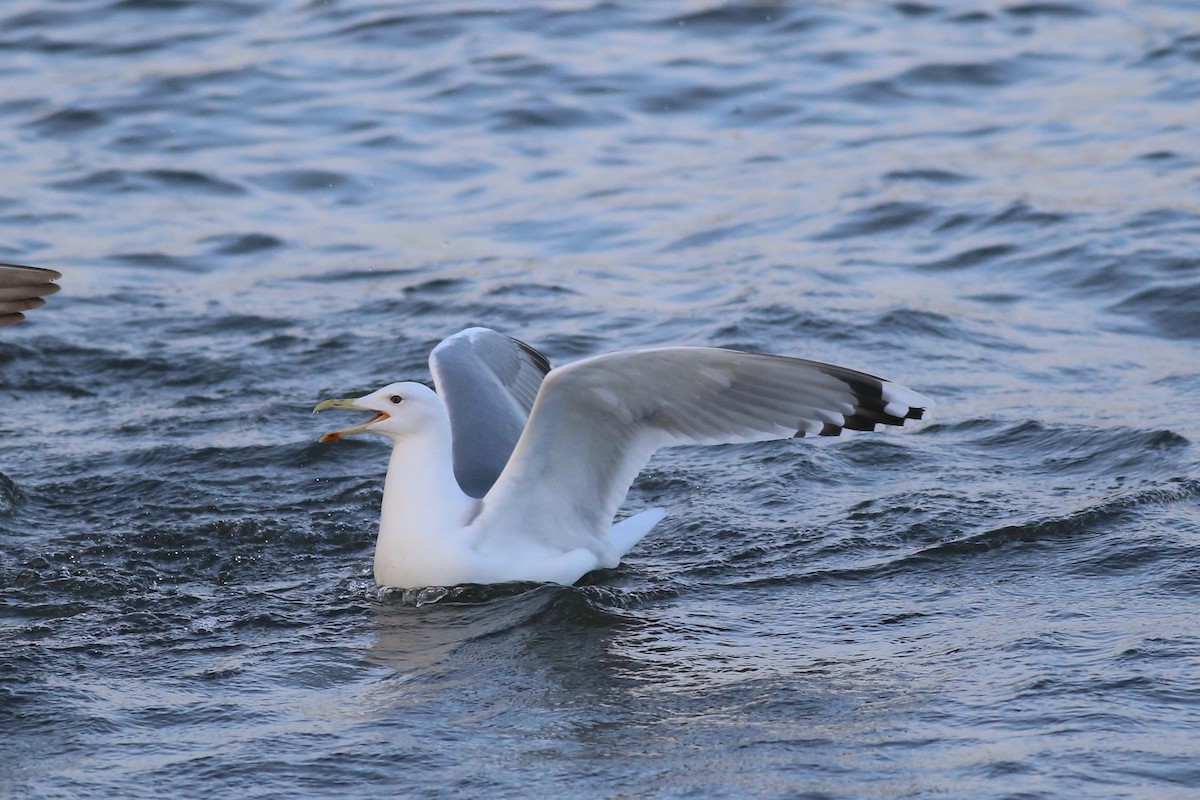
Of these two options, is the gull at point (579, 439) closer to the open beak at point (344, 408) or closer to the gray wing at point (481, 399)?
the open beak at point (344, 408)

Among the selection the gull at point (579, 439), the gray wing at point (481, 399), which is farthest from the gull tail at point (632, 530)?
the gray wing at point (481, 399)

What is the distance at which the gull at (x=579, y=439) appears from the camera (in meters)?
6.07

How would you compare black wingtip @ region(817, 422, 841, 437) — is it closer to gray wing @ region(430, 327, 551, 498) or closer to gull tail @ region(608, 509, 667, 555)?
gull tail @ region(608, 509, 667, 555)

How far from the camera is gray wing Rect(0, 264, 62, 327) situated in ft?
19.4

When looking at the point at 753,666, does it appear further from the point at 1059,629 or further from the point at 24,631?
the point at 24,631

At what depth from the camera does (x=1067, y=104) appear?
527 inches

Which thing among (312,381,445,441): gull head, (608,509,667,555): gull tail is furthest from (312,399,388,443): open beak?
(608,509,667,555): gull tail

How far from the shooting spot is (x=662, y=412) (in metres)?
6.26

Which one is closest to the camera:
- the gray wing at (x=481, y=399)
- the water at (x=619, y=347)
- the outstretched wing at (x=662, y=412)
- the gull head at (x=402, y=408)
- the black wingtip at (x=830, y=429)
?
the water at (x=619, y=347)

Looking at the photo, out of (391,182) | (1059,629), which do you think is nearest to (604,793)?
(1059,629)

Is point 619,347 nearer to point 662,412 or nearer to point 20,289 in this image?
point 662,412

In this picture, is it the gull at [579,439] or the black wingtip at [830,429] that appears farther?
the black wingtip at [830,429]

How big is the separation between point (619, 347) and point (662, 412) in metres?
3.11

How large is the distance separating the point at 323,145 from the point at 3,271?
7.67 m
